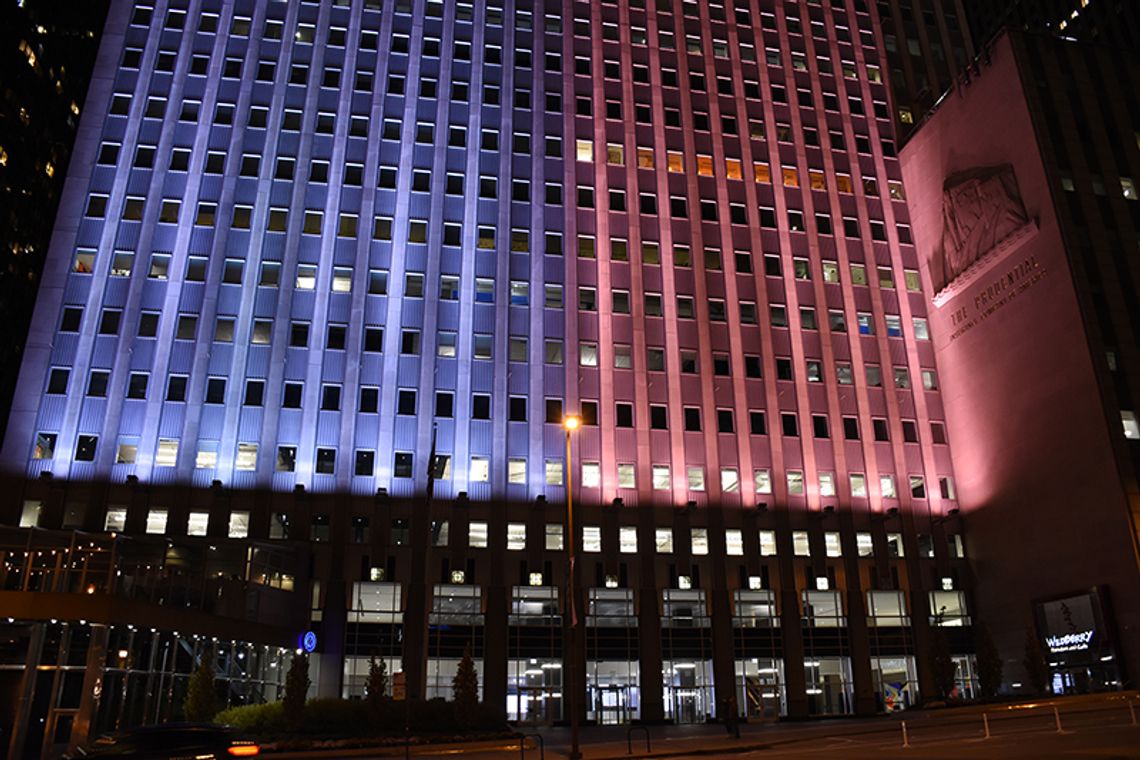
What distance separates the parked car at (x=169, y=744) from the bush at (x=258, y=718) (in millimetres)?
11548

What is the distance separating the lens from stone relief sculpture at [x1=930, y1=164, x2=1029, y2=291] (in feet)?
199

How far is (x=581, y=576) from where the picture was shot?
55000 mm

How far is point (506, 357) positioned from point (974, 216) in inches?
1394

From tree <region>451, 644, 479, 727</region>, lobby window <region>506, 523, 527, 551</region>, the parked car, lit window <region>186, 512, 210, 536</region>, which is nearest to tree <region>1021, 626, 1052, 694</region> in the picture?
lobby window <region>506, 523, 527, 551</region>

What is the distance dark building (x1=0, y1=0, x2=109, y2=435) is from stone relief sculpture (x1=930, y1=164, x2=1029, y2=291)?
251 feet

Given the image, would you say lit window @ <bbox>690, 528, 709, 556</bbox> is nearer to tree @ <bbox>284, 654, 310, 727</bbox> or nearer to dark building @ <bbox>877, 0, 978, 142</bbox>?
tree @ <bbox>284, 654, 310, 727</bbox>

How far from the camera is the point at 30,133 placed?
294 feet

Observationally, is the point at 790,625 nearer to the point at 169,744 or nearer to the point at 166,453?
the point at 166,453

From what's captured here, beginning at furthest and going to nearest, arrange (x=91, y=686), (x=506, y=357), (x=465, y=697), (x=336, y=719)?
(x=506, y=357) < (x=465, y=697) < (x=336, y=719) < (x=91, y=686)

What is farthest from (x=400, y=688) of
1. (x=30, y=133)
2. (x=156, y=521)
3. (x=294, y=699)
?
(x=30, y=133)

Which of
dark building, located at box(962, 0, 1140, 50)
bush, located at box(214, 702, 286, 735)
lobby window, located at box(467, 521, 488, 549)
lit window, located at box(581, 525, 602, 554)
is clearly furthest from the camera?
dark building, located at box(962, 0, 1140, 50)

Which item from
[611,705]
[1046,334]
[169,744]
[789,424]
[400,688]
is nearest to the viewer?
[169,744]

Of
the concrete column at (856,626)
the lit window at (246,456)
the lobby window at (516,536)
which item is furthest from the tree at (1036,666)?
the lit window at (246,456)

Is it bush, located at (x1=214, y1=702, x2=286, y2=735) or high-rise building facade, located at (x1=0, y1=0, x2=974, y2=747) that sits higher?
high-rise building facade, located at (x1=0, y1=0, x2=974, y2=747)
